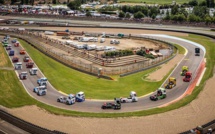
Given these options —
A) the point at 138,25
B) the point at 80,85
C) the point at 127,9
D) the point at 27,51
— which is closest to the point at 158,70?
the point at 80,85

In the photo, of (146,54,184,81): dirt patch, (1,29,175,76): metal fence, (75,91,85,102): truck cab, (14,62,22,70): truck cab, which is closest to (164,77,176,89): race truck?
(146,54,184,81): dirt patch

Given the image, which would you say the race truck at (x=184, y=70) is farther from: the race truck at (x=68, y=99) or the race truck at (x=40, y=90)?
the race truck at (x=40, y=90)

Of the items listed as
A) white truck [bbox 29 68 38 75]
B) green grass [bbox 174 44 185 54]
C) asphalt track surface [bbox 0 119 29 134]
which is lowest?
asphalt track surface [bbox 0 119 29 134]

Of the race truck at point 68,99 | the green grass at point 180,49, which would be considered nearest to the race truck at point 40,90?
the race truck at point 68,99

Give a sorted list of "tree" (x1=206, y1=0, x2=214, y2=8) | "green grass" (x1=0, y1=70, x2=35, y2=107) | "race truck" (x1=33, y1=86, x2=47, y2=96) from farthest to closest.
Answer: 1. "tree" (x1=206, y1=0, x2=214, y2=8)
2. "race truck" (x1=33, y1=86, x2=47, y2=96)
3. "green grass" (x1=0, y1=70, x2=35, y2=107)

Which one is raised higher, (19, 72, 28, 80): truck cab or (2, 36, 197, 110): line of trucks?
(19, 72, 28, 80): truck cab

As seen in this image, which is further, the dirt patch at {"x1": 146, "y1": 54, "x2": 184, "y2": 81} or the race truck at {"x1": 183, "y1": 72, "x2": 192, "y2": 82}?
the dirt patch at {"x1": 146, "y1": 54, "x2": 184, "y2": 81}

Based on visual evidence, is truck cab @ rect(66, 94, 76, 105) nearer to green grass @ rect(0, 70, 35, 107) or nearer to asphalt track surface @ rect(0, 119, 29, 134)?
green grass @ rect(0, 70, 35, 107)

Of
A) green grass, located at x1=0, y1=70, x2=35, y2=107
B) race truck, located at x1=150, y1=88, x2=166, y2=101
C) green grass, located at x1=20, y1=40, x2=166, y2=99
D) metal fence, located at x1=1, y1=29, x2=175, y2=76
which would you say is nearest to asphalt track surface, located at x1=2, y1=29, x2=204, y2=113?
race truck, located at x1=150, y1=88, x2=166, y2=101

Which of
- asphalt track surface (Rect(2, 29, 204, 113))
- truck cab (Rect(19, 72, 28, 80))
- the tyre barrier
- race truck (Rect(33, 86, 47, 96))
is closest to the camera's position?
the tyre barrier
